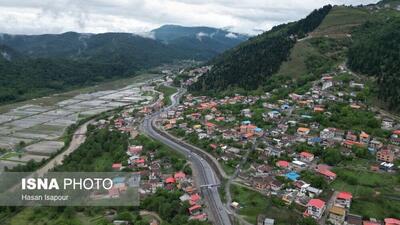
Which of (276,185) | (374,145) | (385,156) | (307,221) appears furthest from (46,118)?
(307,221)

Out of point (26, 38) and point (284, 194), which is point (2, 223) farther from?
point (26, 38)

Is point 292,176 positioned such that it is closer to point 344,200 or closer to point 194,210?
point 344,200

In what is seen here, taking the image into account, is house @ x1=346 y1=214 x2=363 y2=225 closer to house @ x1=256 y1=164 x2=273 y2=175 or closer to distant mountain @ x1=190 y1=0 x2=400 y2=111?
house @ x1=256 y1=164 x2=273 y2=175

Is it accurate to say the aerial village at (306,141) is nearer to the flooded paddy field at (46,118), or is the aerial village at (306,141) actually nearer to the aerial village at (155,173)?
the aerial village at (155,173)

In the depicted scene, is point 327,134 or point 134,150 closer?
point 327,134

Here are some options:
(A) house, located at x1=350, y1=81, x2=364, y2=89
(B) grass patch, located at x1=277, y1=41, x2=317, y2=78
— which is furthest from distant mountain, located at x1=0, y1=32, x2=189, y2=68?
(A) house, located at x1=350, y1=81, x2=364, y2=89
